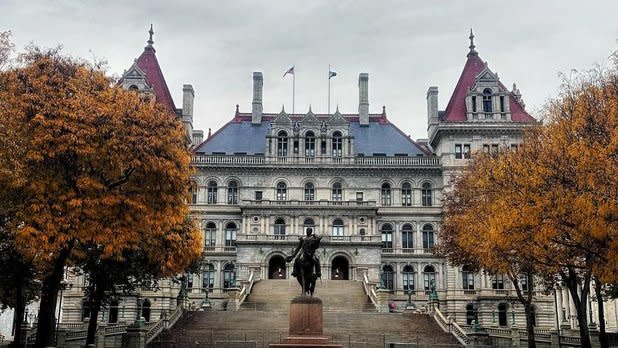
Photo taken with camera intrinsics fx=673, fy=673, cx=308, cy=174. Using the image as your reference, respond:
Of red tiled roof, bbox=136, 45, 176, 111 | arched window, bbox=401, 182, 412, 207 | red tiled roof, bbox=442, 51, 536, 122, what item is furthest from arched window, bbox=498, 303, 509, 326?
red tiled roof, bbox=136, 45, 176, 111

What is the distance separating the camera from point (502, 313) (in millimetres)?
54438

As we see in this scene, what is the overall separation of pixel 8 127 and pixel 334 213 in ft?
118

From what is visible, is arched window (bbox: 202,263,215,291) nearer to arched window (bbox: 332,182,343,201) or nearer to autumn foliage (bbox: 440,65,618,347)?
arched window (bbox: 332,182,343,201)

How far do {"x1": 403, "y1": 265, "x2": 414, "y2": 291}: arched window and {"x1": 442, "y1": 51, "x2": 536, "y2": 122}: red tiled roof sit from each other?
13.2 m

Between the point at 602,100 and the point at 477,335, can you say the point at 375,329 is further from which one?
the point at 602,100

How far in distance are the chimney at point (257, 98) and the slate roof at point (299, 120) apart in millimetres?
691

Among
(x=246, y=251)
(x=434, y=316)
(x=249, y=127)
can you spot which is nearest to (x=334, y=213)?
(x=246, y=251)

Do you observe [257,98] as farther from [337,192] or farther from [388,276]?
[388,276]

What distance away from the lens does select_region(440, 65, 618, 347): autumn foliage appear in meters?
21.3

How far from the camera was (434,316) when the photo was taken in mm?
39438

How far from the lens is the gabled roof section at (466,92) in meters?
59.0

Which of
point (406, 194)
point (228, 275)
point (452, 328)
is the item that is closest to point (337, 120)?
point (406, 194)

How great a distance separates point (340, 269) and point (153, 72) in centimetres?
2575

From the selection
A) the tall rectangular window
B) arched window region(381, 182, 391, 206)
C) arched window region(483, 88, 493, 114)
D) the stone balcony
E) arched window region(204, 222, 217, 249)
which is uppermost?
arched window region(483, 88, 493, 114)
